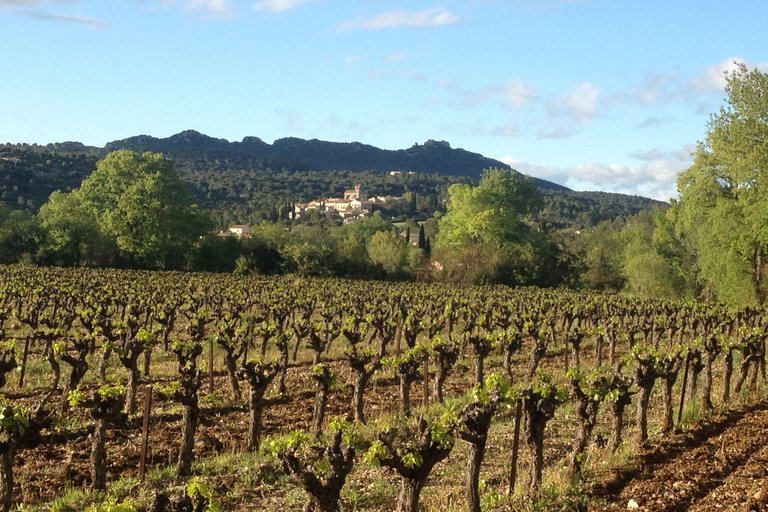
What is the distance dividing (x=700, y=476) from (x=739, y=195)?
3285 cm

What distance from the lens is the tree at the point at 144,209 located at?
61.1 m

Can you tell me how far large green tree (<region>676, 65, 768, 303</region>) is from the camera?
34.5 meters

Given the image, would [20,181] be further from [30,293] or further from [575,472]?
[575,472]

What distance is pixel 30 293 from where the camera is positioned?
110ft

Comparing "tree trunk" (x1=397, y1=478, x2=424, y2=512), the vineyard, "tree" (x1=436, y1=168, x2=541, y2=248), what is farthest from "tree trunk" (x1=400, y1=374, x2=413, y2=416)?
"tree" (x1=436, y1=168, x2=541, y2=248)

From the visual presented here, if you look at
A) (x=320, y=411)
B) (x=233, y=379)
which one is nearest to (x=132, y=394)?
(x=233, y=379)

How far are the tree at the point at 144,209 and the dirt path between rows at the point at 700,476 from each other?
181ft

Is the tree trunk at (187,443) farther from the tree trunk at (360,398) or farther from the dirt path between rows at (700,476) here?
the dirt path between rows at (700,476)

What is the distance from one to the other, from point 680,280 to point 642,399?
4337cm

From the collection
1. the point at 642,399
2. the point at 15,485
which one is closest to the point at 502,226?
the point at 642,399

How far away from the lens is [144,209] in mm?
62062

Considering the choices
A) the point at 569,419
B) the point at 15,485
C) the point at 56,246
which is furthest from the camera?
the point at 56,246

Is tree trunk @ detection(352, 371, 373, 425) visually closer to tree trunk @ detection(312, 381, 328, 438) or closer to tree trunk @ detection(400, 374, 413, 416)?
tree trunk @ detection(400, 374, 413, 416)

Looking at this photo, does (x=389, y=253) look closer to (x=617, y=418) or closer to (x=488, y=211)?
(x=488, y=211)
